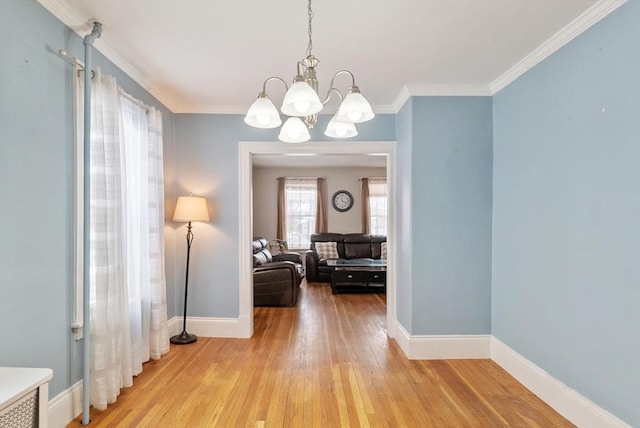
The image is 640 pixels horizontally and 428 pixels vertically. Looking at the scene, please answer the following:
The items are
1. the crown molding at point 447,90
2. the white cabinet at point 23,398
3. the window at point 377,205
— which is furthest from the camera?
the window at point 377,205

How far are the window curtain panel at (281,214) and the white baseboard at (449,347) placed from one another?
475 cm

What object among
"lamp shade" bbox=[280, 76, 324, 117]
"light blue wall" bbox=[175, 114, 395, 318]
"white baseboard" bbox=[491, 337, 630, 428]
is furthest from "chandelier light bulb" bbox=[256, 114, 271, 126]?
"white baseboard" bbox=[491, 337, 630, 428]

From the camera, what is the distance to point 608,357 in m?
1.77

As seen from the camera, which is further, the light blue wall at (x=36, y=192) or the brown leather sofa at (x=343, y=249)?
the brown leather sofa at (x=343, y=249)

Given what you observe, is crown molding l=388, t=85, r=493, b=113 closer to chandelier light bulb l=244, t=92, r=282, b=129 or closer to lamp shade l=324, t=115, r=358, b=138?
lamp shade l=324, t=115, r=358, b=138

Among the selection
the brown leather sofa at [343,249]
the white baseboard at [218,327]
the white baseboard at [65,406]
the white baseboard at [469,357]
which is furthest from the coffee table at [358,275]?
the white baseboard at [65,406]

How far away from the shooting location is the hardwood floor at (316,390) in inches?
79.8

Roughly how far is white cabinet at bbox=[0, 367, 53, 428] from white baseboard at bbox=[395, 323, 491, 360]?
2.62m

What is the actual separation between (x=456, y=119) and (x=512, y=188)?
82 cm

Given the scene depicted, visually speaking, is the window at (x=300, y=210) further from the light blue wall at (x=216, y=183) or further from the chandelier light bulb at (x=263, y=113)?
the chandelier light bulb at (x=263, y=113)

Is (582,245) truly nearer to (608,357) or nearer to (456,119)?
(608,357)

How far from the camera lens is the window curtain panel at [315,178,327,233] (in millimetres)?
7336

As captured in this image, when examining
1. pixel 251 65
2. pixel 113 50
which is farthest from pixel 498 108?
pixel 113 50

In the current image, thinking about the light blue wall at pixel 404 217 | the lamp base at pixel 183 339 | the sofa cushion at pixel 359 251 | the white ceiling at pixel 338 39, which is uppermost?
the white ceiling at pixel 338 39
